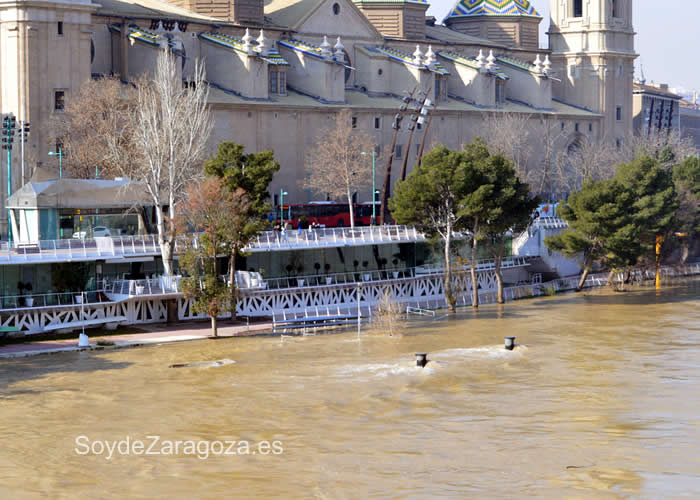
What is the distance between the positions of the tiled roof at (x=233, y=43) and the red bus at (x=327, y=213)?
11.0 m

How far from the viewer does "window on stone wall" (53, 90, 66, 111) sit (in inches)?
2248

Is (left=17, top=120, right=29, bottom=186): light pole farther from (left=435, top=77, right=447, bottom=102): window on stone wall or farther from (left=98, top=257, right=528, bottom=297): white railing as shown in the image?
(left=435, top=77, right=447, bottom=102): window on stone wall

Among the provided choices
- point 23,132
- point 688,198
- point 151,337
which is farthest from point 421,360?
point 688,198

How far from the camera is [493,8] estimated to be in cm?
9600

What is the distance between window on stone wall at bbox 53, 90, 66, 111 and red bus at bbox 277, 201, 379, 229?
12830mm

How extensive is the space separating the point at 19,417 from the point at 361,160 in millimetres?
40469

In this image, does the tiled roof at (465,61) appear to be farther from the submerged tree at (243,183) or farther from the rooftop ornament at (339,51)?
the submerged tree at (243,183)

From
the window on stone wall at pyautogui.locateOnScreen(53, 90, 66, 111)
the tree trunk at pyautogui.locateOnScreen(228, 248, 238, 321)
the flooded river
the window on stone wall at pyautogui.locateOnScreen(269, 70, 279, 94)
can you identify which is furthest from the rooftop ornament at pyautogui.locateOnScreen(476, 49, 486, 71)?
the tree trunk at pyautogui.locateOnScreen(228, 248, 238, 321)

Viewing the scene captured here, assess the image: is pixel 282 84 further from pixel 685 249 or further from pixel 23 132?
pixel 685 249

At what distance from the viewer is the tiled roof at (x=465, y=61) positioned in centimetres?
8319

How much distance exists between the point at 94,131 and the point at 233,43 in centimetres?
1687

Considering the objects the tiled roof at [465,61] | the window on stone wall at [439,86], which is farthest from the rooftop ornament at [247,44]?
the tiled roof at [465,61]

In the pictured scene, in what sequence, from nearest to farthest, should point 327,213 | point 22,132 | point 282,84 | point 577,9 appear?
1. point 22,132
2. point 327,213
3. point 282,84
4. point 577,9

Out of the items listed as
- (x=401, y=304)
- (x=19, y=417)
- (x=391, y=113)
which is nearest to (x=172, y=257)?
(x=401, y=304)
